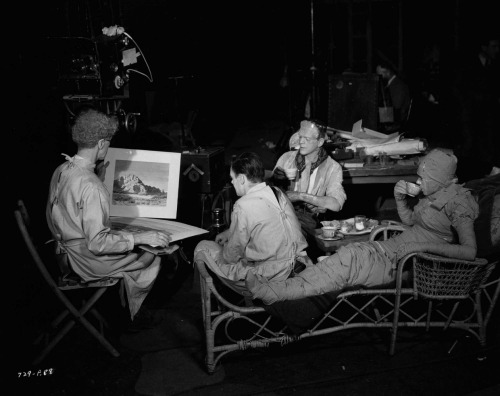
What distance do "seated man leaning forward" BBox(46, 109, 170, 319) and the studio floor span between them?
0.50 meters

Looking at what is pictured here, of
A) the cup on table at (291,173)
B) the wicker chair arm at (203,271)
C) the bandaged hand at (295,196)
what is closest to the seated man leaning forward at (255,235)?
the wicker chair arm at (203,271)

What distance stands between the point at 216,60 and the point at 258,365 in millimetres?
9902

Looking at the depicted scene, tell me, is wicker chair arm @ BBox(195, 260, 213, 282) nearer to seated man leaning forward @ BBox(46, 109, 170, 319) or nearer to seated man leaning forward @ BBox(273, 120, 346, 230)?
seated man leaning forward @ BBox(46, 109, 170, 319)

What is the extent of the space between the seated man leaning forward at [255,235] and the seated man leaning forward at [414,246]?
17 cm

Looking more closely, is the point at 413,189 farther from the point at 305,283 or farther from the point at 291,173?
the point at 291,173

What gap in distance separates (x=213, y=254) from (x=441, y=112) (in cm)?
562

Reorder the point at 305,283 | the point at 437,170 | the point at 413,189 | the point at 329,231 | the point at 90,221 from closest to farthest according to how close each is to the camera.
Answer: the point at 90,221
the point at 305,283
the point at 437,170
the point at 413,189
the point at 329,231

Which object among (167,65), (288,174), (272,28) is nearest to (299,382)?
(288,174)

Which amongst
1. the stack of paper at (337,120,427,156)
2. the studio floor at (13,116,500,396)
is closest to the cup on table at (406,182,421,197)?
the studio floor at (13,116,500,396)

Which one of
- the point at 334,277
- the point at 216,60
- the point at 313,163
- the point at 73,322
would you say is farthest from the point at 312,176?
the point at 216,60

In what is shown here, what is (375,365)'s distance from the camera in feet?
11.6

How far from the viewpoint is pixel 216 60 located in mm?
12375

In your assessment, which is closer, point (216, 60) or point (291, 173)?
point (291, 173)

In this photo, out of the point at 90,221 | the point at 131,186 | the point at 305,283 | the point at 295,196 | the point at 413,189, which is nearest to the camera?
the point at 90,221
